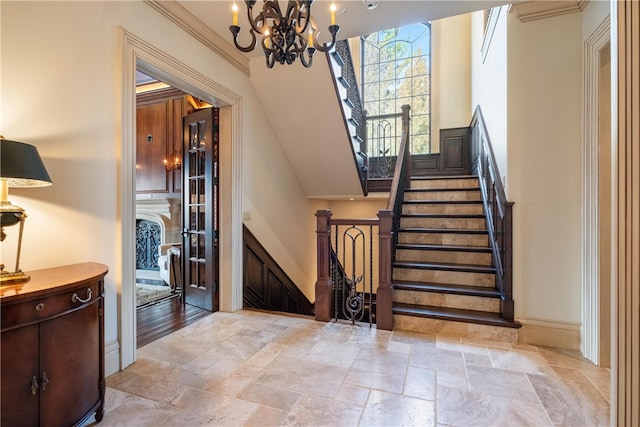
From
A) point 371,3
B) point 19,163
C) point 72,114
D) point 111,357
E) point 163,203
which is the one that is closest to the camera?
point 19,163

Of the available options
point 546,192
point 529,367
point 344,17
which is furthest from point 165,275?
point 546,192

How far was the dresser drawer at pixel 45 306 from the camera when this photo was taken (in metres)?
1.23

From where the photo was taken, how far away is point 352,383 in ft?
6.54

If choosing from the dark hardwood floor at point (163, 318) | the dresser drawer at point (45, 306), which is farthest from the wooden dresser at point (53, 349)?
the dark hardwood floor at point (163, 318)

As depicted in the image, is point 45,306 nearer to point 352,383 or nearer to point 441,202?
point 352,383

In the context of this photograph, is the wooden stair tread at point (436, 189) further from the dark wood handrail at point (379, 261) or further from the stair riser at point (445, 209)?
the dark wood handrail at point (379, 261)

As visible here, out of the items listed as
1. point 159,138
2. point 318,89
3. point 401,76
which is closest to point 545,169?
point 318,89

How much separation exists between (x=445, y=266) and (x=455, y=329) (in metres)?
0.74

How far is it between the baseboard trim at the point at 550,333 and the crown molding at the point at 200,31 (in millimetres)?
3897

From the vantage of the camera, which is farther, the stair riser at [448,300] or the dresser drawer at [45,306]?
the stair riser at [448,300]

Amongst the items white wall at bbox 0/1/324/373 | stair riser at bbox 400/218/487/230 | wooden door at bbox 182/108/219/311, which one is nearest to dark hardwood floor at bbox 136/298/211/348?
wooden door at bbox 182/108/219/311

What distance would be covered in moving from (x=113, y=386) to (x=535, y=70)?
13.5 feet

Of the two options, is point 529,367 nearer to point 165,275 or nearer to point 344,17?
point 344,17

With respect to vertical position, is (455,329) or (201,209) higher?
(201,209)
